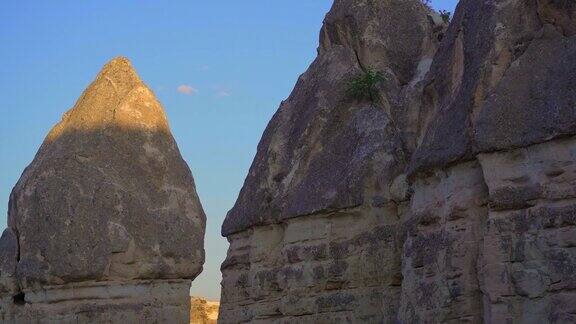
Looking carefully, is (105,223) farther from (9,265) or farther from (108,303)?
(9,265)

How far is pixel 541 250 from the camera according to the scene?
7789mm

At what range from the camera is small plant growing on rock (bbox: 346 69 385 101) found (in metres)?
12.4

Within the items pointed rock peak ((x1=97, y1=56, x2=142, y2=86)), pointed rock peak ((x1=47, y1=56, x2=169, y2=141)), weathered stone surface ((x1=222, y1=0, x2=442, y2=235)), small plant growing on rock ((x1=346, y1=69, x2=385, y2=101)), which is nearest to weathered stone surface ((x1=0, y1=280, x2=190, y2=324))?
weathered stone surface ((x1=222, y1=0, x2=442, y2=235))

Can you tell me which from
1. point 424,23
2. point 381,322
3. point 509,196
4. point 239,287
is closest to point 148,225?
point 239,287

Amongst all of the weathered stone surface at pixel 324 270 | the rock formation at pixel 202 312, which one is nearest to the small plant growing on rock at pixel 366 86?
the weathered stone surface at pixel 324 270

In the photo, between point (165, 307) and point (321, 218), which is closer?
point (321, 218)

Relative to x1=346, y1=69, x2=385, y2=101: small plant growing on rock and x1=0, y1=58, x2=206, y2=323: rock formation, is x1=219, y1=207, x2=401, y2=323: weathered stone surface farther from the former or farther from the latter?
x1=346, y1=69, x2=385, y2=101: small plant growing on rock

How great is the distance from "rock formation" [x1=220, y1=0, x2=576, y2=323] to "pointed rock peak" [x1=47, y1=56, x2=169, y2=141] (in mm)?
1499

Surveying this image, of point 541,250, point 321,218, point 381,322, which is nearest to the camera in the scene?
point 541,250

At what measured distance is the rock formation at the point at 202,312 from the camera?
20.3 m

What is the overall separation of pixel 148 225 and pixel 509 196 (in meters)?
5.90

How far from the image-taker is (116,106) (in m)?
13.5

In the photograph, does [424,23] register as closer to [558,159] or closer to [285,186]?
[285,186]

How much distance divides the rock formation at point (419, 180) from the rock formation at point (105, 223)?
2.80 feet
